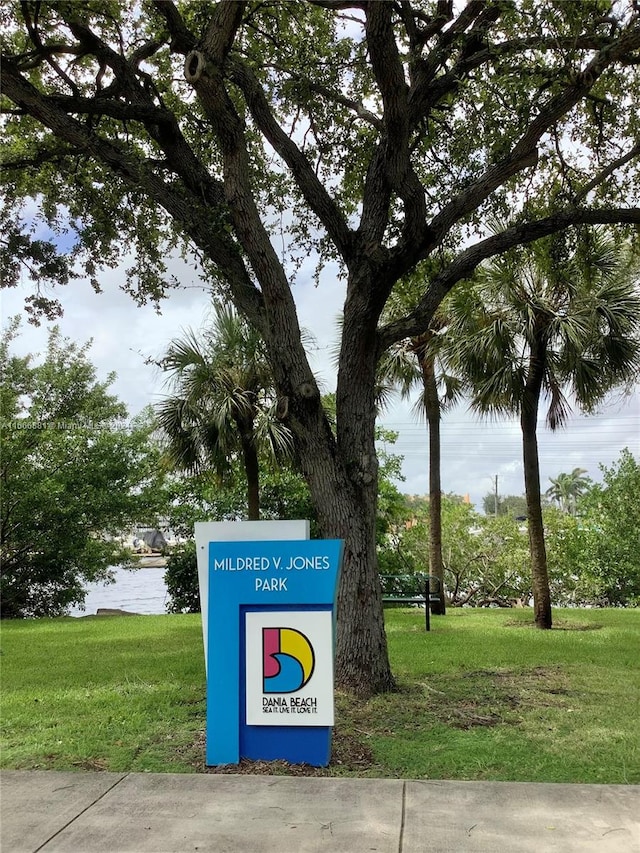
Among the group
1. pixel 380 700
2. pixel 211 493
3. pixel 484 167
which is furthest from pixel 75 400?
pixel 380 700

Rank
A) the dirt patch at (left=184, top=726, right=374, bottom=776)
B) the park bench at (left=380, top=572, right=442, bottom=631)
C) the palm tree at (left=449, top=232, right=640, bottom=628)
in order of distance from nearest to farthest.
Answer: the dirt patch at (left=184, top=726, right=374, bottom=776) < the palm tree at (left=449, top=232, right=640, bottom=628) < the park bench at (left=380, top=572, right=442, bottom=631)

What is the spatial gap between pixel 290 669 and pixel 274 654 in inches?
5.9

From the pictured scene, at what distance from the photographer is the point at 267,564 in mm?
5105

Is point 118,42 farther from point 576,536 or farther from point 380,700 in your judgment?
point 576,536

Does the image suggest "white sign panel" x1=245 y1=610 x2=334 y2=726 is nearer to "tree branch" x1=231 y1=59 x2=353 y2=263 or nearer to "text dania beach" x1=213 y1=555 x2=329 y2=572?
"text dania beach" x1=213 y1=555 x2=329 y2=572

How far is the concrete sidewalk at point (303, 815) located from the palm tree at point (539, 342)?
342 inches

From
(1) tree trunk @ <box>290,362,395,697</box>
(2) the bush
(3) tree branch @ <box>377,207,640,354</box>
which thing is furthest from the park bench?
(3) tree branch @ <box>377,207,640,354</box>

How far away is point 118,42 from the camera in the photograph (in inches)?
351

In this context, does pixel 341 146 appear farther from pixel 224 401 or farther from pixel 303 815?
pixel 303 815

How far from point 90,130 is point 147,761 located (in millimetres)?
6034

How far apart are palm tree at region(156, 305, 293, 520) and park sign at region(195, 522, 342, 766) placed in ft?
28.4

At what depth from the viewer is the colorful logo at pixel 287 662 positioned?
16.4 feet

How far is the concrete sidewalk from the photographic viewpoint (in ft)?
12.1

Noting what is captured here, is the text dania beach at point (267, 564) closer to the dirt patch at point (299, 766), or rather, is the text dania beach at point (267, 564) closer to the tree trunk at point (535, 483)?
the dirt patch at point (299, 766)
